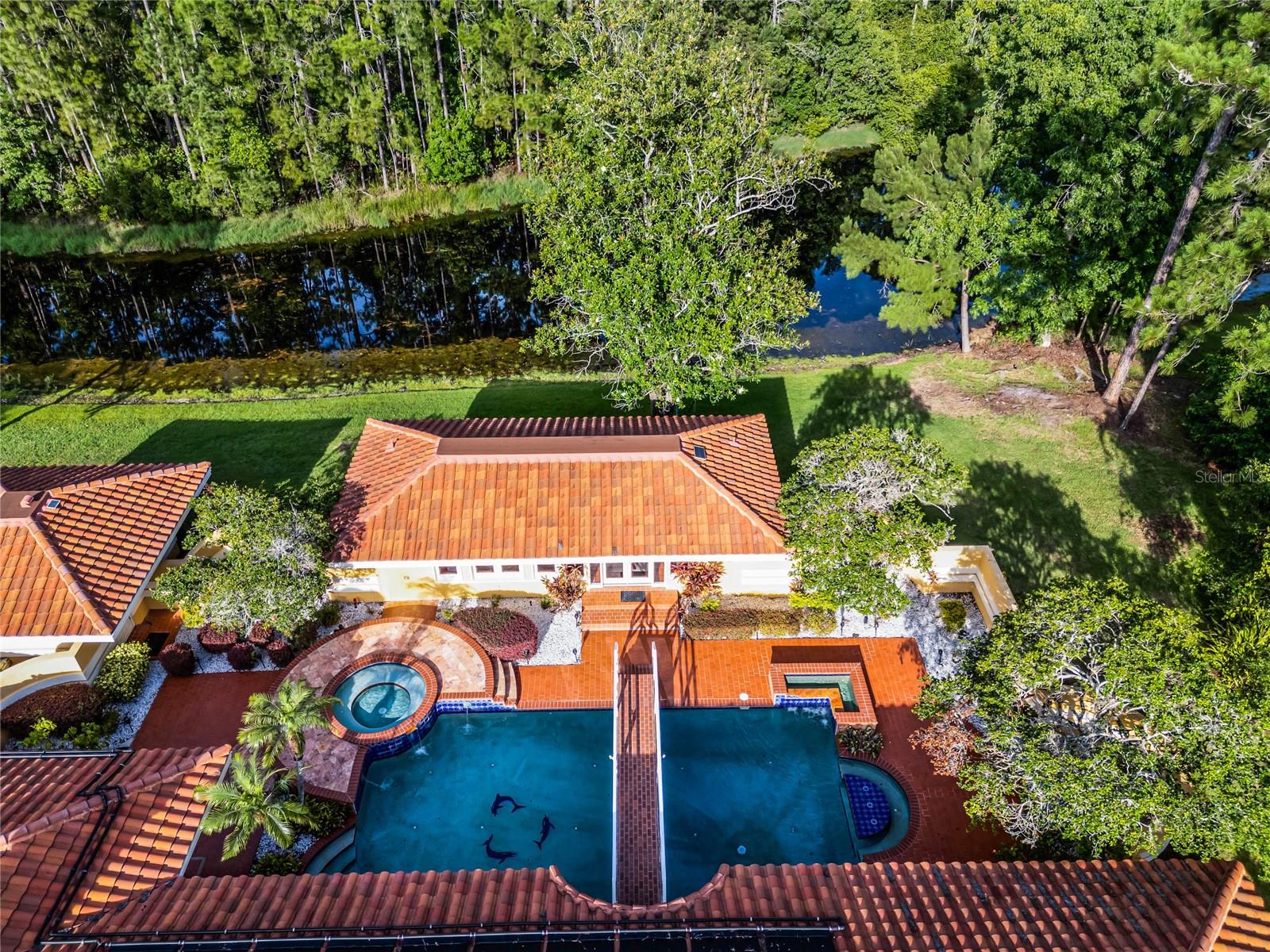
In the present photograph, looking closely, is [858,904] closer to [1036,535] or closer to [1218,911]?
[1218,911]

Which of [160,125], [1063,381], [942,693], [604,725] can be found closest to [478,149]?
[160,125]

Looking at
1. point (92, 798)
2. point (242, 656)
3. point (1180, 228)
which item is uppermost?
point (1180, 228)

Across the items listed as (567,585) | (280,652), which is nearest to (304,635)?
(280,652)

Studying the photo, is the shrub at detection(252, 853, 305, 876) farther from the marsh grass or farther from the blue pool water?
the marsh grass

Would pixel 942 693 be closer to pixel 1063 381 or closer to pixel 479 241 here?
pixel 1063 381

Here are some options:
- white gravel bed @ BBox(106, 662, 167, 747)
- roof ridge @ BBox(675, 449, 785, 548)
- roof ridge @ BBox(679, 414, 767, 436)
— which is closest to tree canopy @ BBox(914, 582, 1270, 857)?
roof ridge @ BBox(675, 449, 785, 548)
